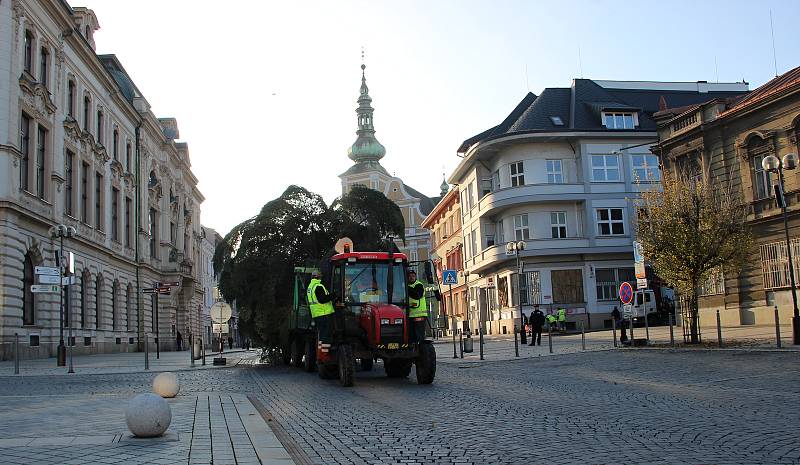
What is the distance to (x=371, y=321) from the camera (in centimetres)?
1599

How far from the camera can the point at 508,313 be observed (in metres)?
51.3

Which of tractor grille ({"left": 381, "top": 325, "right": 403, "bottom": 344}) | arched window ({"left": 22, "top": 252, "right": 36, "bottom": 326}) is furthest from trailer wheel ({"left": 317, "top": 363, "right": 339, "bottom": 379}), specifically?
arched window ({"left": 22, "top": 252, "right": 36, "bottom": 326})

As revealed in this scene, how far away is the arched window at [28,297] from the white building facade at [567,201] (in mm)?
27463

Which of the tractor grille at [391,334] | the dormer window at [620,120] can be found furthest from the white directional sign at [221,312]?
the dormer window at [620,120]

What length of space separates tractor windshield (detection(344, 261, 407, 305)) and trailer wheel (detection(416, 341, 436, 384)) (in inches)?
54.5

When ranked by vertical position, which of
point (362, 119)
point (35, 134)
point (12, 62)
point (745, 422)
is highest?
point (362, 119)

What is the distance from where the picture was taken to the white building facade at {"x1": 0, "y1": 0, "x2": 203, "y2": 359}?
31578 mm

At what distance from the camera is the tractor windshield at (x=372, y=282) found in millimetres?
16766

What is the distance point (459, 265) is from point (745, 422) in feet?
193

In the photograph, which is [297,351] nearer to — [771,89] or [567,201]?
[771,89]

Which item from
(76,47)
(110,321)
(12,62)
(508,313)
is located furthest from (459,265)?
(12,62)

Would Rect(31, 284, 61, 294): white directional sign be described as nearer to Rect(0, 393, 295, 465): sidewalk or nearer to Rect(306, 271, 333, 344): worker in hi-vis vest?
Rect(306, 271, 333, 344): worker in hi-vis vest

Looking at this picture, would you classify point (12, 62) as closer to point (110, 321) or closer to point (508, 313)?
point (110, 321)

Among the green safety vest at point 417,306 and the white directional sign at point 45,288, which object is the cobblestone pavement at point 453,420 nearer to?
the green safety vest at point 417,306
